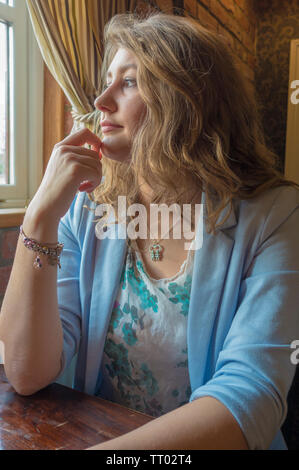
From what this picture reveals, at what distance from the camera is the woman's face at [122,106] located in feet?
3.12

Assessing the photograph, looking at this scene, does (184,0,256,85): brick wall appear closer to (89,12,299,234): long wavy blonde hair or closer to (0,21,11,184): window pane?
(0,21,11,184): window pane

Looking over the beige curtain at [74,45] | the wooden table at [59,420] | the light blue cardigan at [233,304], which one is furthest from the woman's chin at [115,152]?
the wooden table at [59,420]

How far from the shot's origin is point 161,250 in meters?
1.02

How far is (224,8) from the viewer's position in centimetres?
297

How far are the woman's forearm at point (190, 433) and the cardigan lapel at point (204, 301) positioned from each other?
0.23m

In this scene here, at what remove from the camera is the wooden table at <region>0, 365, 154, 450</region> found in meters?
0.59

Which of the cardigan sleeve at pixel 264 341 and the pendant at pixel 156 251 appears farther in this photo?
the pendant at pixel 156 251

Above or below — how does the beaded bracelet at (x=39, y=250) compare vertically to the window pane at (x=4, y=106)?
below

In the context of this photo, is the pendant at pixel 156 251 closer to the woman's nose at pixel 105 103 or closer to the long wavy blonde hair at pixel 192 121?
the long wavy blonde hair at pixel 192 121

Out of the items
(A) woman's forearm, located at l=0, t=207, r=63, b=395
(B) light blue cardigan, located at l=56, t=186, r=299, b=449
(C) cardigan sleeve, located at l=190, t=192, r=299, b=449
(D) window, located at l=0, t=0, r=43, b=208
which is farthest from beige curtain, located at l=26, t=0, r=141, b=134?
(C) cardigan sleeve, located at l=190, t=192, r=299, b=449

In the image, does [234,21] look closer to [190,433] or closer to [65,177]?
[65,177]

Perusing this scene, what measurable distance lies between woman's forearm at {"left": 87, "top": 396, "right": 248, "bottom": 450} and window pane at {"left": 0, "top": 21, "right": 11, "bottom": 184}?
1241mm
